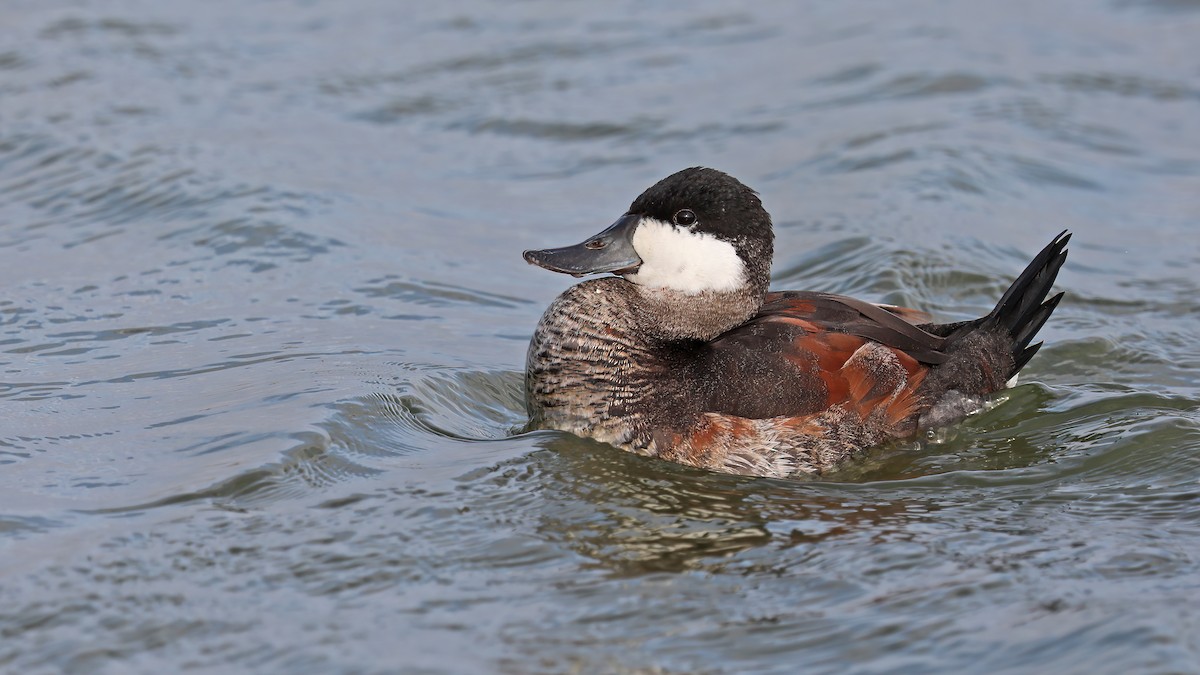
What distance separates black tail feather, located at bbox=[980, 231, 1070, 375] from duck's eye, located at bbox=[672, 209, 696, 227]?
1648 millimetres

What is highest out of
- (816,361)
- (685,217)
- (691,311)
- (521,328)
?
(685,217)

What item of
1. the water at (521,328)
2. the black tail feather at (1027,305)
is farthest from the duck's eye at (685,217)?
the black tail feather at (1027,305)

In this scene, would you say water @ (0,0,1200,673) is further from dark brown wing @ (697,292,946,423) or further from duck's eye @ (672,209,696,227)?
duck's eye @ (672,209,696,227)

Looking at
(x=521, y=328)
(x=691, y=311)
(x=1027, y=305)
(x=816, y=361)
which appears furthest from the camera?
(x=521, y=328)

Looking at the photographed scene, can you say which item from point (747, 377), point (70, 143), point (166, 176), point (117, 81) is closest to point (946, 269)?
point (747, 377)

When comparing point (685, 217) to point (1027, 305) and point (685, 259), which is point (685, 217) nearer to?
point (685, 259)

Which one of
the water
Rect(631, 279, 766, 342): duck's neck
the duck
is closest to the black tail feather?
the water

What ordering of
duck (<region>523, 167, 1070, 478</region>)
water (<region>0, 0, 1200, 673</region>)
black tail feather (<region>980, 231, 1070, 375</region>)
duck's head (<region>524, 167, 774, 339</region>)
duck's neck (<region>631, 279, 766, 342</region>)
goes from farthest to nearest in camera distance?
black tail feather (<region>980, 231, 1070, 375</region>) → duck's neck (<region>631, 279, 766, 342</region>) → duck's head (<region>524, 167, 774, 339</region>) → duck (<region>523, 167, 1070, 478</region>) → water (<region>0, 0, 1200, 673</region>)

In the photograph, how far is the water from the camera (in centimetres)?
496

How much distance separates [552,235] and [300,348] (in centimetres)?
299

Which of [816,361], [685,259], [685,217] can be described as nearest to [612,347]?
[685,259]

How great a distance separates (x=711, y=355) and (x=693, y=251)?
47 cm

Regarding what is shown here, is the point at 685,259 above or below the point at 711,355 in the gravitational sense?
above

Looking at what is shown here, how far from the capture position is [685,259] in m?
6.64
